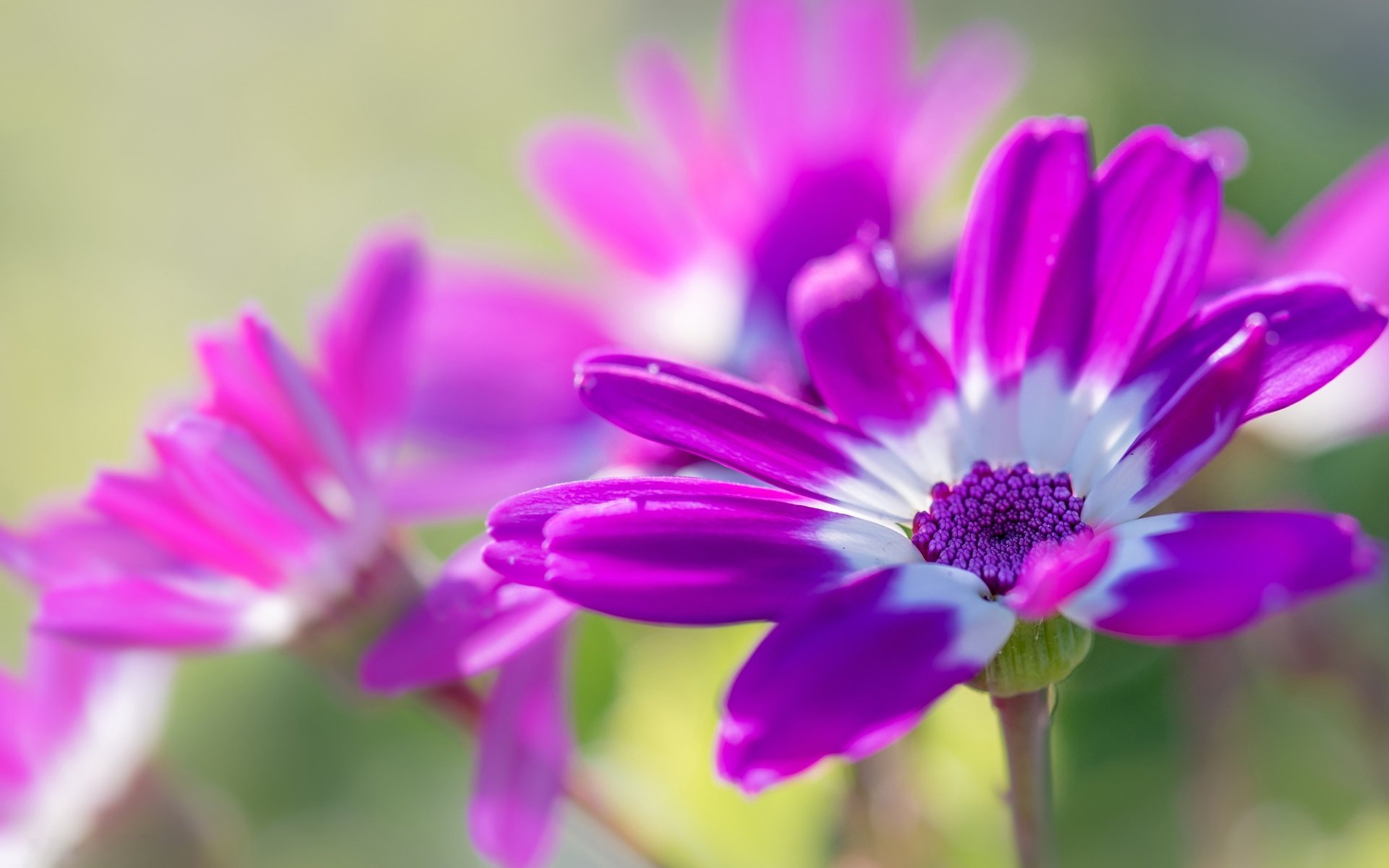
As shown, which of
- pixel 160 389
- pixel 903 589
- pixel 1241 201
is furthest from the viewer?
pixel 160 389

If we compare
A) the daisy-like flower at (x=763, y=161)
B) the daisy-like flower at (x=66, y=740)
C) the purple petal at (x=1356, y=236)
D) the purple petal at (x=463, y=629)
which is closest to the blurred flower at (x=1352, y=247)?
the purple petal at (x=1356, y=236)

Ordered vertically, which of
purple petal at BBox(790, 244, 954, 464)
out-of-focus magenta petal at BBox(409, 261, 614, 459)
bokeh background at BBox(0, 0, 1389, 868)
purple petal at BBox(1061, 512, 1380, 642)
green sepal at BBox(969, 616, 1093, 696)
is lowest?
bokeh background at BBox(0, 0, 1389, 868)

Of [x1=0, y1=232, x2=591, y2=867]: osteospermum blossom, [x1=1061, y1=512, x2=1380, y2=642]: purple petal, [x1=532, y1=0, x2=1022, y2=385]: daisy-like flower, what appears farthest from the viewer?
[x1=532, y1=0, x2=1022, y2=385]: daisy-like flower

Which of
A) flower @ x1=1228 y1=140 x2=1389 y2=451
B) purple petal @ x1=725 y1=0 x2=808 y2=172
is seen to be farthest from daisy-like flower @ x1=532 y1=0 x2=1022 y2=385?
flower @ x1=1228 y1=140 x2=1389 y2=451

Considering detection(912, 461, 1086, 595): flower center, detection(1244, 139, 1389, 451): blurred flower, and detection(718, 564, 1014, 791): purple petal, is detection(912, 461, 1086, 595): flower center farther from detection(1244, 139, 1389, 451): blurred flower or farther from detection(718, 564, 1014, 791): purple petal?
detection(1244, 139, 1389, 451): blurred flower

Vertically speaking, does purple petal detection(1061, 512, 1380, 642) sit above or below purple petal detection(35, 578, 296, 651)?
above

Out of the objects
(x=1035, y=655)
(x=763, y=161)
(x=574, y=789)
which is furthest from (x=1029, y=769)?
(x=763, y=161)

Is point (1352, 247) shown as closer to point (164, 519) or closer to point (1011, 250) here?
point (1011, 250)

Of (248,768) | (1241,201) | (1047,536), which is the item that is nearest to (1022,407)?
→ (1047,536)

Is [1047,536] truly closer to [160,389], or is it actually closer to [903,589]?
[903,589]
